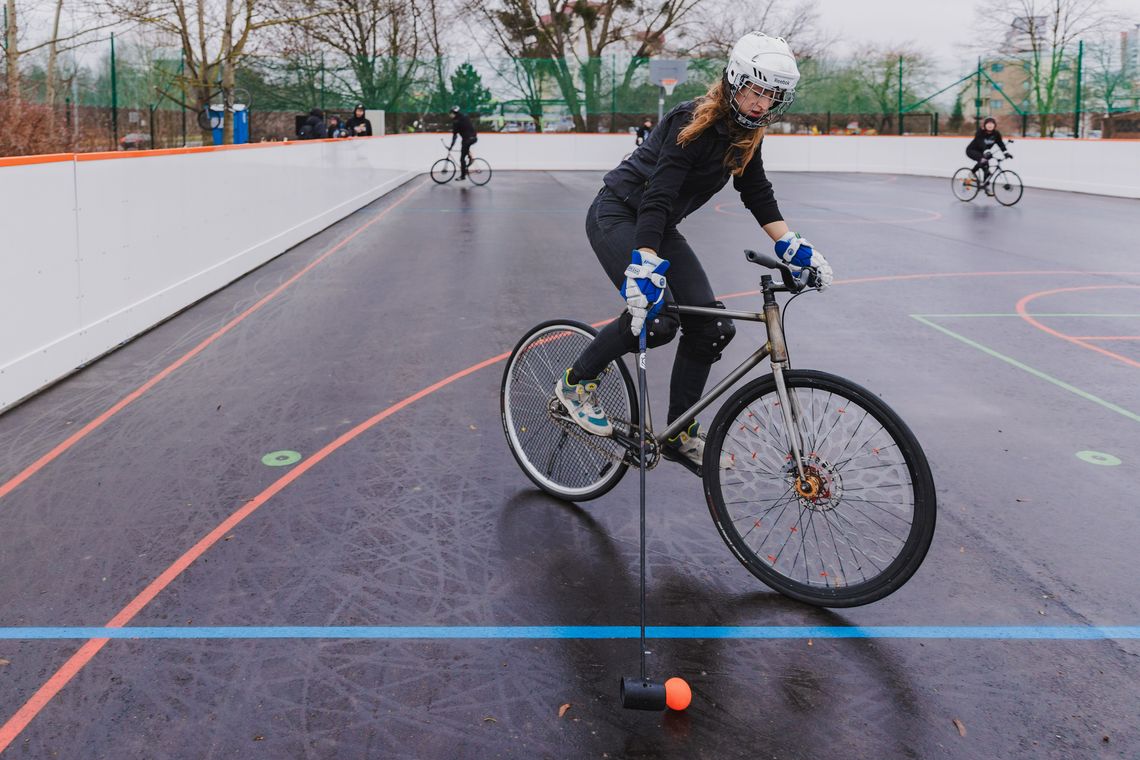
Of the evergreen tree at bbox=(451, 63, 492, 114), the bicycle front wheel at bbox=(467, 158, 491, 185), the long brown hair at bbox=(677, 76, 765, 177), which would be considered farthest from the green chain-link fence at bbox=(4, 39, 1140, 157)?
the long brown hair at bbox=(677, 76, 765, 177)

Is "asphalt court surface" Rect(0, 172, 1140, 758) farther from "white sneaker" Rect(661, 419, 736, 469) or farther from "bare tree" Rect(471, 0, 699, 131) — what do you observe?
"bare tree" Rect(471, 0, 699, 131)

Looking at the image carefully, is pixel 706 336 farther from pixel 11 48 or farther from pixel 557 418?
pixel 11 48

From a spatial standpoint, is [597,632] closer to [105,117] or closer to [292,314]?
[292,314]

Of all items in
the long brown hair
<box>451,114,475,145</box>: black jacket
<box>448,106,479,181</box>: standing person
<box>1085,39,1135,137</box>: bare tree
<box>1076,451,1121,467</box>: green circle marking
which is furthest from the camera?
<box>1085,39,1135,137</box>: bare tree

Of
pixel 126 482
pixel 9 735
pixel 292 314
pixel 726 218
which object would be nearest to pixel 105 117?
pixel 726 218

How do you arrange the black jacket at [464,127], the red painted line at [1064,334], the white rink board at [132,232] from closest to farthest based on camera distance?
the white rink board at [132,232] → the red painted line at [1064,334] → the black jacket at [464,127]

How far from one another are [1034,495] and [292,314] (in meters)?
6.97

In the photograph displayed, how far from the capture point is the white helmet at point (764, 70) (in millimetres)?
3672

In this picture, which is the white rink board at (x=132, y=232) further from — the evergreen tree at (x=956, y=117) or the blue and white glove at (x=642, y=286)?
the evergreen tree at (x=956, y=117)

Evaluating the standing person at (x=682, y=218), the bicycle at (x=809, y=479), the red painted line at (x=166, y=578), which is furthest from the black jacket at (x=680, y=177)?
the red painted line at (x=166, y=578)

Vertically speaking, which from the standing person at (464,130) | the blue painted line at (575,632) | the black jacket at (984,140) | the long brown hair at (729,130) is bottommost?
the blue painted line at (575,632)

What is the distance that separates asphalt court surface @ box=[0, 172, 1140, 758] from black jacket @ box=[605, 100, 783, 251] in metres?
1.39

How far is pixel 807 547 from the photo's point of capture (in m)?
4.06

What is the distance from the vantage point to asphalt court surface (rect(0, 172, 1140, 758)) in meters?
3.11
